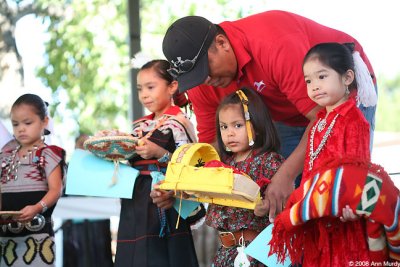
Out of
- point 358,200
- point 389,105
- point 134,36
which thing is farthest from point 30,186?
point 389,105

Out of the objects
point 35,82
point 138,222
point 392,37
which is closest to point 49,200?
point 138,222

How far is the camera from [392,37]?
7.41 metres

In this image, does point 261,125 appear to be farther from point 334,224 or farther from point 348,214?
point 348,214

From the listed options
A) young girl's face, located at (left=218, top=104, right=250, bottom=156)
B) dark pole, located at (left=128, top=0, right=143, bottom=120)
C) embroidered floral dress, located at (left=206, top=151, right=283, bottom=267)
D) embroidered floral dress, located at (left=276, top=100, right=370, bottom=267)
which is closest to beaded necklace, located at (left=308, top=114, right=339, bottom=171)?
embroidered floral dress, located at (left=276, top=100, right=370, bottom=267)

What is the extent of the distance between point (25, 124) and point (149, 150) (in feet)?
2.70

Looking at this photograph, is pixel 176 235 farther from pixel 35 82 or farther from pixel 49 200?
pixel 35 82

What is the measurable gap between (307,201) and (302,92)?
0.64 m

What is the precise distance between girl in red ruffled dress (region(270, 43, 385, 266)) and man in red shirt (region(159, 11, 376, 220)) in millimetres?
208

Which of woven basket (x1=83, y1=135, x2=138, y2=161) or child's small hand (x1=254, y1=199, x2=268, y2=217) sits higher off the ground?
woven basket (x1=83, y1=135, x2=138, y2=161)

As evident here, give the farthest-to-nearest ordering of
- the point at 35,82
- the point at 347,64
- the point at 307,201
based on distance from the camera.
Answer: the point at 35,82
the point at 347,64
the point at 307,201

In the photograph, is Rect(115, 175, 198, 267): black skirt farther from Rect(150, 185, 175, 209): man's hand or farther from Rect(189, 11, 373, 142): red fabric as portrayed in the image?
Rect(189, 11, 373, 142): red fabric

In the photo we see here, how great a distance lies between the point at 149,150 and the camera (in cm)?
334

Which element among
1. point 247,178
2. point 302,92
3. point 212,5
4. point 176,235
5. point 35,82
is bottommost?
point 176,235

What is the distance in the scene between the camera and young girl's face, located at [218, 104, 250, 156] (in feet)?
10.3
